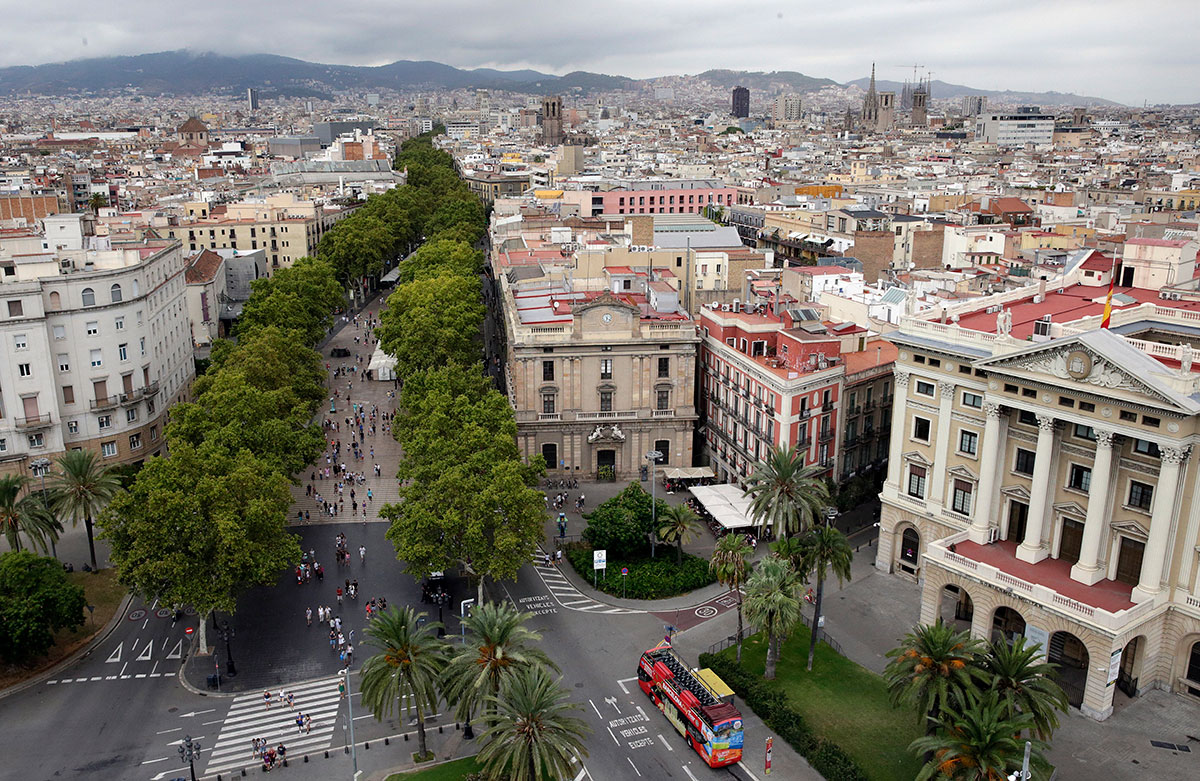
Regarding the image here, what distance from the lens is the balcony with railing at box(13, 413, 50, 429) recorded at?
7231 cm

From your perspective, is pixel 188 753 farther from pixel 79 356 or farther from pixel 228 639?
pixel 79 356

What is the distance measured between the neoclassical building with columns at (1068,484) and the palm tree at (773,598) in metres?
11.0

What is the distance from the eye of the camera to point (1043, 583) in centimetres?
5053

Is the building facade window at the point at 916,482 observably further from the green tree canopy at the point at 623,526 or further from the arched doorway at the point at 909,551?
the green tree canopy at the point at 623,526

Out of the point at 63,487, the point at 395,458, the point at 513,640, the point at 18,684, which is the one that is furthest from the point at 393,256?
the point at 513,640

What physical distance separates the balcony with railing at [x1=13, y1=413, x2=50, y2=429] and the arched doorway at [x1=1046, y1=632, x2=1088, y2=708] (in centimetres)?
7239

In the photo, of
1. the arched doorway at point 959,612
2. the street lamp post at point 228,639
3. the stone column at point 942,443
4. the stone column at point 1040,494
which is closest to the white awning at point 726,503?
the stone column at point 942,443

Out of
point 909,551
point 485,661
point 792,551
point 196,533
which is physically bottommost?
point 909,551

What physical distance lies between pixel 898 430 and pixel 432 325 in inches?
1894

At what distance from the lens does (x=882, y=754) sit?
45.2 meters

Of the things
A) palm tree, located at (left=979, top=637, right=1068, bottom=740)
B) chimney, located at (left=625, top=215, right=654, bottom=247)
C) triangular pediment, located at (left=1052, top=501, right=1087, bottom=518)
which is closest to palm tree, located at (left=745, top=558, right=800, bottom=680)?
palm tree, located at (left=979, top=637, right=1068, bottom=740)

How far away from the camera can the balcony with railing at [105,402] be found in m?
76.5

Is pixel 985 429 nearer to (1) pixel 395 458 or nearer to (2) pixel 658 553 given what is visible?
(2) pixel 658 553

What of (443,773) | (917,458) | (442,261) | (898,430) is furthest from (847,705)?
(442,261)
